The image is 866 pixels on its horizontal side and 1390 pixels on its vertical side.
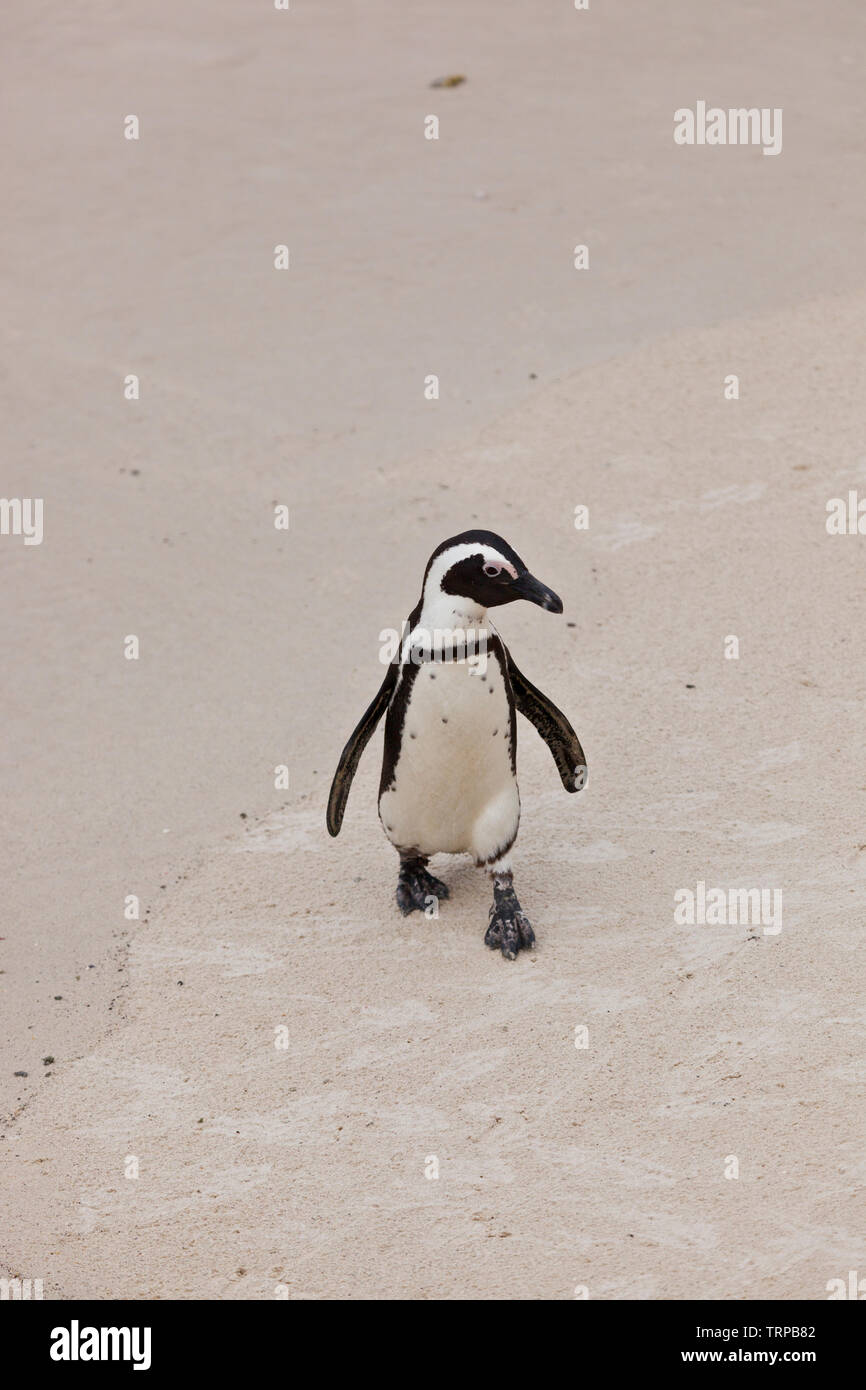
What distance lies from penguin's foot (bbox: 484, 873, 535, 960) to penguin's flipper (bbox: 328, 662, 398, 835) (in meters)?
0.47

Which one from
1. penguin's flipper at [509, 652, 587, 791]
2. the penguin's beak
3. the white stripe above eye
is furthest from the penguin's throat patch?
penguin's flipper at [509, 652, 587, 791]

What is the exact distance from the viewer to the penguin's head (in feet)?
13.1

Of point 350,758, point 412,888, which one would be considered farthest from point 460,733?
point 412,888

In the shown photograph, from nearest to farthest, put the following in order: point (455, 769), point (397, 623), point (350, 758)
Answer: point (455, 769)
point (350, 758)
point (397, 623)

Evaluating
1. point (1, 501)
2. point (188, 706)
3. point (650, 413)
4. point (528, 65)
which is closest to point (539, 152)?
point (528, 65)

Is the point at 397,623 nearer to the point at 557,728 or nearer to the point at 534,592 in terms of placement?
the point at 557,728

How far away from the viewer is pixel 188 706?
234 inches

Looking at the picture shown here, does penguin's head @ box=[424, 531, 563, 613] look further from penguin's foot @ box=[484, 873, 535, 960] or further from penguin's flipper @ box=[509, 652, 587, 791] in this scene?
penguin's foot @ box=[484, 873, 535, 960]

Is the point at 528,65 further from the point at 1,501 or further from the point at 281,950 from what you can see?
the point at 281,950

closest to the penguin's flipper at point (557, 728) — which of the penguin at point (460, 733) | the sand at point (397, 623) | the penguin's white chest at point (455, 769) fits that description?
the penguin at point (460, 733)

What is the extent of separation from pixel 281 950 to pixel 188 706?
1611 mm

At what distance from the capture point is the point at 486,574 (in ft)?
13.2

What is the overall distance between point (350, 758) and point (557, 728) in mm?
599

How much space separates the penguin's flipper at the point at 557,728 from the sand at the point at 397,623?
331 mm
